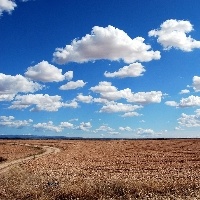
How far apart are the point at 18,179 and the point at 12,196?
4.96m

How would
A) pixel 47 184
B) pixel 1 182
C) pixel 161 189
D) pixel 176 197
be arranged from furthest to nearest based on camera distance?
pixel 1 182 < pixel 47 184 < pixel 161 189 < pixel 176 197

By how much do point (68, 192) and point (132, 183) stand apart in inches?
153

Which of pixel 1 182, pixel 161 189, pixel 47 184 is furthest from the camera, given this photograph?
pixel 1 182

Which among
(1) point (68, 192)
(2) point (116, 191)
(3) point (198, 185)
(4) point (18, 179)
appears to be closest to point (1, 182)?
(4) point (18, 179)

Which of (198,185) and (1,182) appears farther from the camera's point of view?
(1,182)

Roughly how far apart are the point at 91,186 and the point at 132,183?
248cm

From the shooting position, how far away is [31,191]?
24.5 meters

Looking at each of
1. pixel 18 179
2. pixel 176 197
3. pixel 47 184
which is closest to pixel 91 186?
pixel 47 184

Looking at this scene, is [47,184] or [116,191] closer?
[116,191]

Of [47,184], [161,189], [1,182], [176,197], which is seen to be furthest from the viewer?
[1,182]

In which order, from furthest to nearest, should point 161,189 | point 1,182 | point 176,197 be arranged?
point 1,182
point 161,189
point 176,197

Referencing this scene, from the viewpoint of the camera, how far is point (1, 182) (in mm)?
29062

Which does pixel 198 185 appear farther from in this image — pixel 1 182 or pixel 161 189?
pixel 1 182

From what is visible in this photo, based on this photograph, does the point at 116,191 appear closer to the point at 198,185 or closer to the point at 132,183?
the point at 132,183
